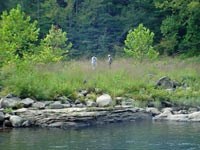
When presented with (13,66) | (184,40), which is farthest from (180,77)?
(184,40)

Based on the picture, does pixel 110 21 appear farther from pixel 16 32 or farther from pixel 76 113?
pixel 76 113

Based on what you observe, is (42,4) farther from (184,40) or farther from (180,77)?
(180,77)

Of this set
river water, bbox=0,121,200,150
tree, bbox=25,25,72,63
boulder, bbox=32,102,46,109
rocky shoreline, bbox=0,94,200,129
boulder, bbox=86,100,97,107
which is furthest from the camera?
tree, bbox=25,25,72,63

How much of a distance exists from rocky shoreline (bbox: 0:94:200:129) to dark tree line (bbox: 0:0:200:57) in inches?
919

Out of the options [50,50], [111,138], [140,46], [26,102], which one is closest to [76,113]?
[26,102]

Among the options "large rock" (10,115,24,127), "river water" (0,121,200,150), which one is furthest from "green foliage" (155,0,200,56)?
"large rock" (10,115,24,127)

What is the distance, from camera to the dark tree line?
157ft

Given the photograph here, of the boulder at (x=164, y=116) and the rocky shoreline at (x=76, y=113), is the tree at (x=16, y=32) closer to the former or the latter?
the rocky shoreline at (x=76, y=113)

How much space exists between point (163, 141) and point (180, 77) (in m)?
12.2

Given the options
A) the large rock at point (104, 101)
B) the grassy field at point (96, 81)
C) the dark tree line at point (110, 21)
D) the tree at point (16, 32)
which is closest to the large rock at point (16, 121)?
the grassy field at point (96, 81)

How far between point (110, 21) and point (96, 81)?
28.1m

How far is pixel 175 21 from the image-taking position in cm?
4844

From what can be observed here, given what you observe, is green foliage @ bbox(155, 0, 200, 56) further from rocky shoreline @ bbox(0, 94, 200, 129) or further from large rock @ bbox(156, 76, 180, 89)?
rocky shoreline @ bbox(0, 94, 200, 129)

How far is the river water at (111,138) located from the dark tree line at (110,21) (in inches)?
1040
